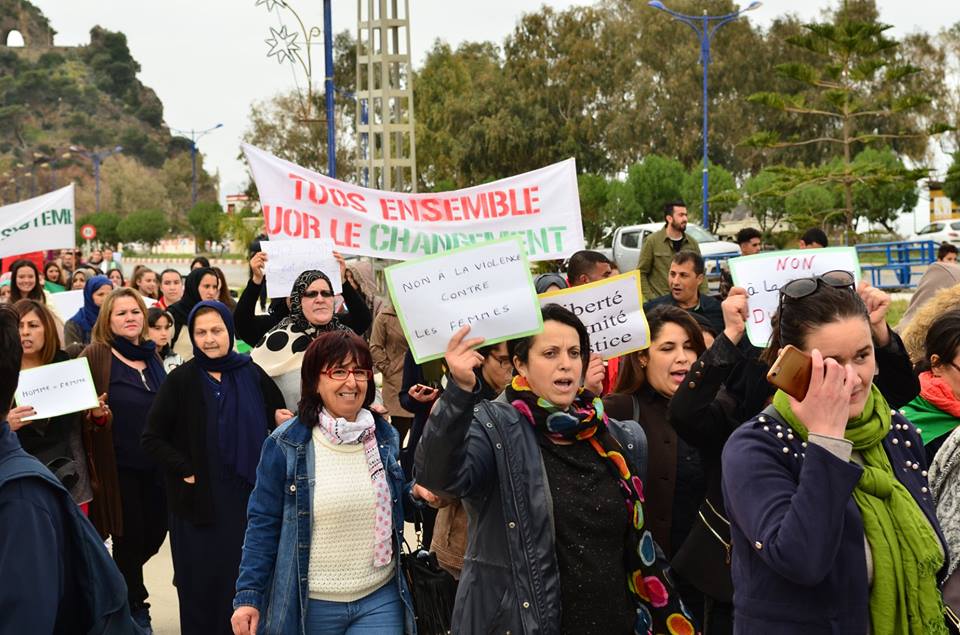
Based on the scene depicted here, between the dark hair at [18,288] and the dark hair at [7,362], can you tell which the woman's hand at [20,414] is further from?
the dark hair at [18,288]

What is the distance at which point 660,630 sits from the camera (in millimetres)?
3641

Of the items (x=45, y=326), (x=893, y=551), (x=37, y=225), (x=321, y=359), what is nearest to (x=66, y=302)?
(x=37, y=225)

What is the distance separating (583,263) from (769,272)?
2.72 m

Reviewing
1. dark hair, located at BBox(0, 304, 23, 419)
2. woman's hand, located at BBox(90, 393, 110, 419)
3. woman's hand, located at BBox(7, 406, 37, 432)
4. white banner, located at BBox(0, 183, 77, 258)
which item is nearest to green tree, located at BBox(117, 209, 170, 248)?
white banner, located at BBox(0, 183, 77, 258)

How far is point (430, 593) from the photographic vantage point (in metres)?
4.30

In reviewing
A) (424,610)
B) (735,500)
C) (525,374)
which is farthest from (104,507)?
(735,500)

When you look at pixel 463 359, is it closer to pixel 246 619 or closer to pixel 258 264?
pixel 246 619

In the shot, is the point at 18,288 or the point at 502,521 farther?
the point at 18,288

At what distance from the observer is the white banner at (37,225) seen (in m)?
13.3

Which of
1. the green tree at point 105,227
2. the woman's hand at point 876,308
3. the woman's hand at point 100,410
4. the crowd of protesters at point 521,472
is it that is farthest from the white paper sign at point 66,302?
the green tree at point 105,227

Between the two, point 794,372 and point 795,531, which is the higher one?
point 794,372

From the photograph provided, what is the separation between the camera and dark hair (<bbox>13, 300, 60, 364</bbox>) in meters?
6.64

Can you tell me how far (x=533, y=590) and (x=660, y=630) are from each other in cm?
45

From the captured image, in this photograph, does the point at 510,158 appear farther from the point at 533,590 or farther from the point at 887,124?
the point at 533,590
